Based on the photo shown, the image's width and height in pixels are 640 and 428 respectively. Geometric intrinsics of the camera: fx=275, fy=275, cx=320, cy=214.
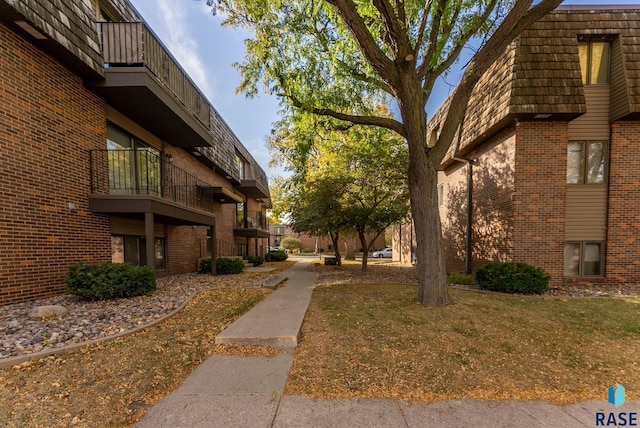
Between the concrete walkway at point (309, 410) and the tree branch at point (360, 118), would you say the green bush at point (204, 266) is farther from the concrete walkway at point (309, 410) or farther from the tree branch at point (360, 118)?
the concrete walkway at point (309, 410)

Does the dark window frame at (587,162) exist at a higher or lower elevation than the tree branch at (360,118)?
lower

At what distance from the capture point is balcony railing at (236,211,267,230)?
19.1 metres

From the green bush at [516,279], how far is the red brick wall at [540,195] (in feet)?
2.62

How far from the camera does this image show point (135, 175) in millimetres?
7730

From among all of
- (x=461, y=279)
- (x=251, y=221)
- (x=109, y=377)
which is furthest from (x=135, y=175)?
(x=251, y=221)

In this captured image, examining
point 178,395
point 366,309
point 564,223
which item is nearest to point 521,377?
point 366,309

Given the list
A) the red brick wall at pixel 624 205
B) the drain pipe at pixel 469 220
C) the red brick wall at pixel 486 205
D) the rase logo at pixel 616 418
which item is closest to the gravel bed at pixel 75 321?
the rase logo at pixel 616 418

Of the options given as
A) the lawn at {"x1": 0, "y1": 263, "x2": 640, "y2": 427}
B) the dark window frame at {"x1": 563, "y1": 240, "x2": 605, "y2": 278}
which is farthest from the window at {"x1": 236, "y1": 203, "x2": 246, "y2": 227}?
the dark window frame at {"x1": 563, "y1": 240, "x2": 605, "y2": 278}

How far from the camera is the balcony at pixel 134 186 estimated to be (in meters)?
7.09

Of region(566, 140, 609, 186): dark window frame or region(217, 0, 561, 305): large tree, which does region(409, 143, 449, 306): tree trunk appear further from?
region(566, 140, 609, 186): dark window frame

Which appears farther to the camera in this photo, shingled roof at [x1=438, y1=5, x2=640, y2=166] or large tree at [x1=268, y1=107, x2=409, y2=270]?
large tree at [x1=268, y1=107, x2=409, y2=270]

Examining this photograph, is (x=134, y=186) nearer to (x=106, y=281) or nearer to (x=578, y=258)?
(x=106, y=281)

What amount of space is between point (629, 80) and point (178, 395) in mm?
13362

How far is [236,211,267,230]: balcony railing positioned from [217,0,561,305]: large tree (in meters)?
12.6
